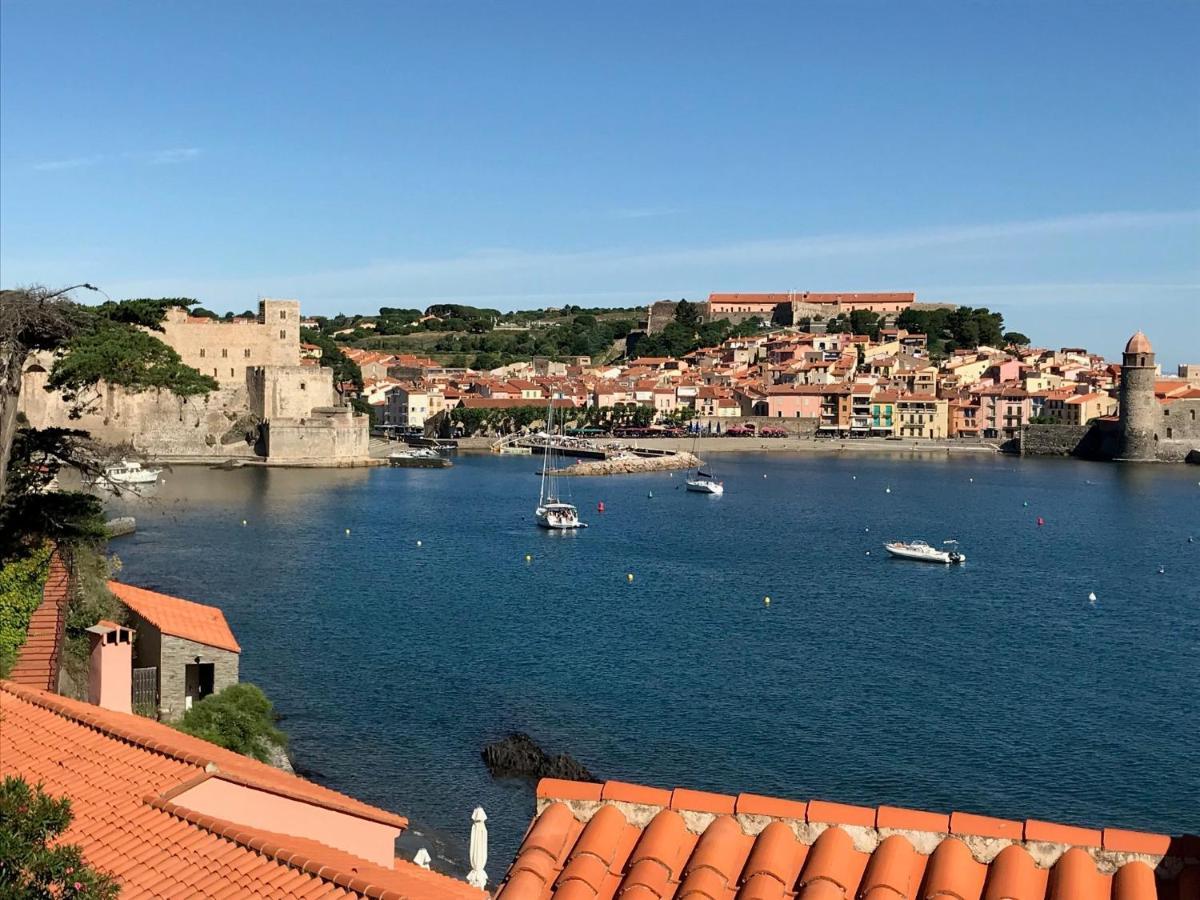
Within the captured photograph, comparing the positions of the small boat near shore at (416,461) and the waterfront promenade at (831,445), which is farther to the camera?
the waterfront promenade at (831,445)

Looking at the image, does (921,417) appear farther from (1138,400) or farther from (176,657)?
(176,657)

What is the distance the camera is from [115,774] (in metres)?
5.84

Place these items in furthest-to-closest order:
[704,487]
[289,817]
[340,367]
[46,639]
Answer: [340,367], [704,487], [46,639], [289,817]

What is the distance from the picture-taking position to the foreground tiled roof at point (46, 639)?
8414 millimetres

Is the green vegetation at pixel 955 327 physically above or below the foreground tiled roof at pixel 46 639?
above

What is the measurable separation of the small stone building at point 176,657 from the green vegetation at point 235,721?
0.64 feet

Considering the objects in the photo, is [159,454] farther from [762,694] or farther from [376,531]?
[762,694]

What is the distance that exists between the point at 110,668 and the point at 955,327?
84.0 metres

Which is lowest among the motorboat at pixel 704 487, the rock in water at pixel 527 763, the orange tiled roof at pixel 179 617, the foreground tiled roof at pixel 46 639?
the rock in water at pixel 527 763

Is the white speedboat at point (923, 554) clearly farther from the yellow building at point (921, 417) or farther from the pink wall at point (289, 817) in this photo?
the yellow building at point (921, 417)

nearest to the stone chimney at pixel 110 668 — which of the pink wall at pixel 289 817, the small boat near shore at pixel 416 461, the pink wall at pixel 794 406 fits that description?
the pink wall at pixel 289 817

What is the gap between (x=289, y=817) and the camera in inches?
229

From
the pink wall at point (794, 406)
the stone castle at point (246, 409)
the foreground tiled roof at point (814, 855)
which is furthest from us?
the pink wall at point (794, 406)

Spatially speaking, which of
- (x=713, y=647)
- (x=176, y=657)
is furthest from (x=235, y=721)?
(x=713, y=647)
